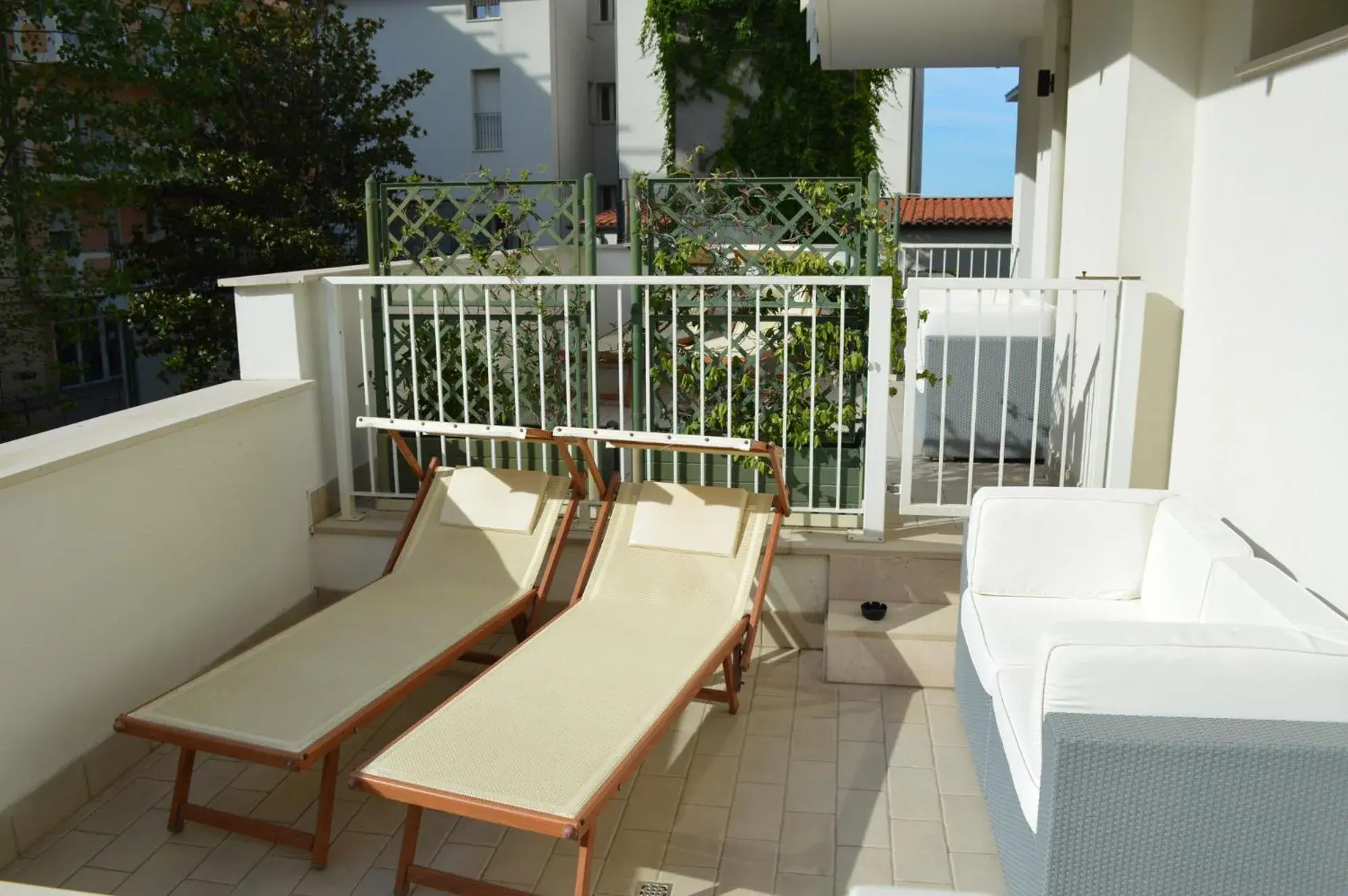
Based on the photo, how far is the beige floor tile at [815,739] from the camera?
3.93 metres

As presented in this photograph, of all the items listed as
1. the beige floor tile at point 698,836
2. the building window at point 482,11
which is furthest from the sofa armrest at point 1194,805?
the building window at point 482,11

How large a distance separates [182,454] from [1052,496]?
319 cm

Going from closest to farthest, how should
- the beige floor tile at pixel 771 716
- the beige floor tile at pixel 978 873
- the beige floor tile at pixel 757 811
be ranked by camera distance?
1. the beige floor tile at pixel 978 873
2. the beige floor tile at pixel 757 811
3. the beige floor tile at pixel 771 716

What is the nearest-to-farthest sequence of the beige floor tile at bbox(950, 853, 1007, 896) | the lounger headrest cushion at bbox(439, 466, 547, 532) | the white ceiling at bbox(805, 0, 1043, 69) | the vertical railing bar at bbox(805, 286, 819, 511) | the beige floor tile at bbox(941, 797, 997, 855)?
the beige floor tile at bbox(950, 853, 1007, 896), the beige floor tile at bbox(941, 797, 997, 855), the lounger headrest cushion at bbox(439, 466, 547, 532), the vertical railing bar at bbox(805, 286, 819, 511), the white ceiling at bbox(805, 0, 1043, 69)

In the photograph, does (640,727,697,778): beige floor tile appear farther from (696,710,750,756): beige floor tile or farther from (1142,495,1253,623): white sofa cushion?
(1142,495,1253,623): white sofa cushion

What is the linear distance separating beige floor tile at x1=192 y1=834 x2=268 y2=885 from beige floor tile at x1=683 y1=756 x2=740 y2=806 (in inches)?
52.4

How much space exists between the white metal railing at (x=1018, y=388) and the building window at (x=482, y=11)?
63.8 ft

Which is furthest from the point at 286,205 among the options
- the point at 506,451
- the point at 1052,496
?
the point at 1052,496

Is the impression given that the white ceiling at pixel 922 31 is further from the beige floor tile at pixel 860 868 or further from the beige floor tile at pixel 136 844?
the beige floor tile at pixel 136 844

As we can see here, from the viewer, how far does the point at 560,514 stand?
5.11m

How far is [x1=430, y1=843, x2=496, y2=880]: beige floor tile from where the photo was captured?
325 cm

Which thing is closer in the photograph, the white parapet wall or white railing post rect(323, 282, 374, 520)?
the white parapet wall

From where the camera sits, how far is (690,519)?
14.4 feet

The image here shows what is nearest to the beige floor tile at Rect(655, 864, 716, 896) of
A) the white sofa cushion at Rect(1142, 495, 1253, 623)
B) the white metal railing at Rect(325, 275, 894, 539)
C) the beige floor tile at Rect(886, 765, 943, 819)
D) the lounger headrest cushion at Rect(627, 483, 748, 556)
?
the beige floor tile at Rect(886, 765, 943, 819)
